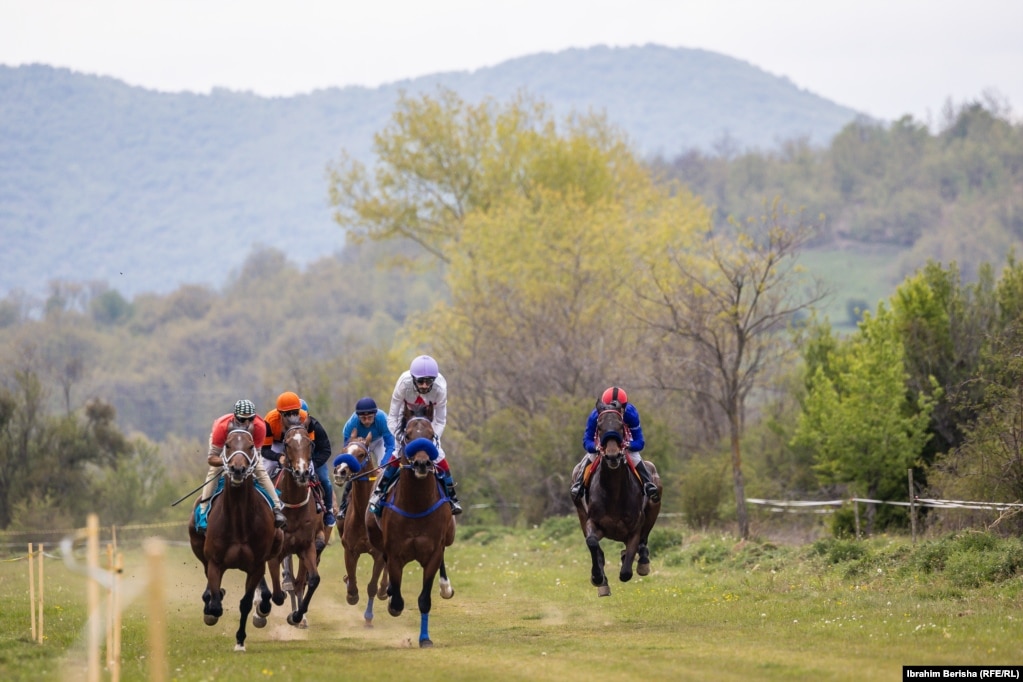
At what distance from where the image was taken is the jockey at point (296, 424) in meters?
18.5

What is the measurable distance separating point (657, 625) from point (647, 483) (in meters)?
2.13

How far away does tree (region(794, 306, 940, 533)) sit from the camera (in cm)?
3136

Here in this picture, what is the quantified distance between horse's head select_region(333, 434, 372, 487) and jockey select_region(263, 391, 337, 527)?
1.20 ft

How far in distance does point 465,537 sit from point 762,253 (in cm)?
1261

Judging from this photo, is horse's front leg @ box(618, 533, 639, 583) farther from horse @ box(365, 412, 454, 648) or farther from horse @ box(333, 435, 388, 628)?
horse @ box(333, 435, 388, 628)

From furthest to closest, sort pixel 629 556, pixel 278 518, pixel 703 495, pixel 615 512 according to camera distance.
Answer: pixel 703 495 → pixel 615 512 → pixel 629 556 → pixel 278 518

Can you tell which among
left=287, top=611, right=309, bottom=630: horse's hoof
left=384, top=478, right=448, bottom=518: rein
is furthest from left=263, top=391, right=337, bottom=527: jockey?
left=384, top=478, right=448, bottom=518: rein

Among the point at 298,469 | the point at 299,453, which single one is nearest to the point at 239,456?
the point at 298,469

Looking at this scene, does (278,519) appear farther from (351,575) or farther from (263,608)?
(351,575)

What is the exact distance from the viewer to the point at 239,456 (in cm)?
1564

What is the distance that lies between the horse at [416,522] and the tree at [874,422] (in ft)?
54.0

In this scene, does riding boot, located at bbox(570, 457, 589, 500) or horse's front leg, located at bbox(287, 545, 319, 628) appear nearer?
horse's front leg, located at bbox(287, 545, 319, 628)

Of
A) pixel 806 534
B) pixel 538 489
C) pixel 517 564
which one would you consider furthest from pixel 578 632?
A: pixel 538 489

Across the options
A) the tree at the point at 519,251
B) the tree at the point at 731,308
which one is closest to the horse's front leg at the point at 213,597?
the tree at the point at 731,308
